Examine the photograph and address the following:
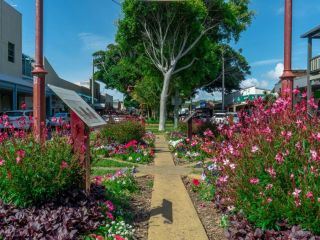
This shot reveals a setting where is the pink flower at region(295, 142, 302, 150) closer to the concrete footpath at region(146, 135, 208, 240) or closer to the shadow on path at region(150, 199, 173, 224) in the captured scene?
the concrete footpath at region(146, 135, 208, 240)

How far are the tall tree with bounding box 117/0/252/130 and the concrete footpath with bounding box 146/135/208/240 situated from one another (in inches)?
756

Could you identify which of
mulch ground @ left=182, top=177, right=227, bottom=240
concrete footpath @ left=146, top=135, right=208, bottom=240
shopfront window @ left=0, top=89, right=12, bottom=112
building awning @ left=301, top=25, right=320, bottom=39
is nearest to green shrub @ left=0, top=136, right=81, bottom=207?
concrete footpath @ left=146, top=135, right=208, bottom=240

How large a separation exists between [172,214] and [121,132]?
27.2ft

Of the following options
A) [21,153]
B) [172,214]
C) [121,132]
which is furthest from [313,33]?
[21,153]

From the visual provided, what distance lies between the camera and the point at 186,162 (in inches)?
448

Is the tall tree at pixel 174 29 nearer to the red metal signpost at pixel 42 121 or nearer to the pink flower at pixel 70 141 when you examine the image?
the red metal signpost at pixel 42 121

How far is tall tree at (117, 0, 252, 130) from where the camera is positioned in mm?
26078

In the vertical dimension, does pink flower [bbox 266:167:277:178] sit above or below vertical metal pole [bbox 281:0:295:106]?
below

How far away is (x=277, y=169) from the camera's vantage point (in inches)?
163

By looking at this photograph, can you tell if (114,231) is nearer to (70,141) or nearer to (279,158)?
(70,141)

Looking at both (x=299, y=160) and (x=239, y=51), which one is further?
(x=239, y=51)

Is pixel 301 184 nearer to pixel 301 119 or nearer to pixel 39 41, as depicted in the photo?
pixel 301 119

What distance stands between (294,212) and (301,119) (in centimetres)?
117

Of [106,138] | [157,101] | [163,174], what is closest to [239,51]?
[157,101]
